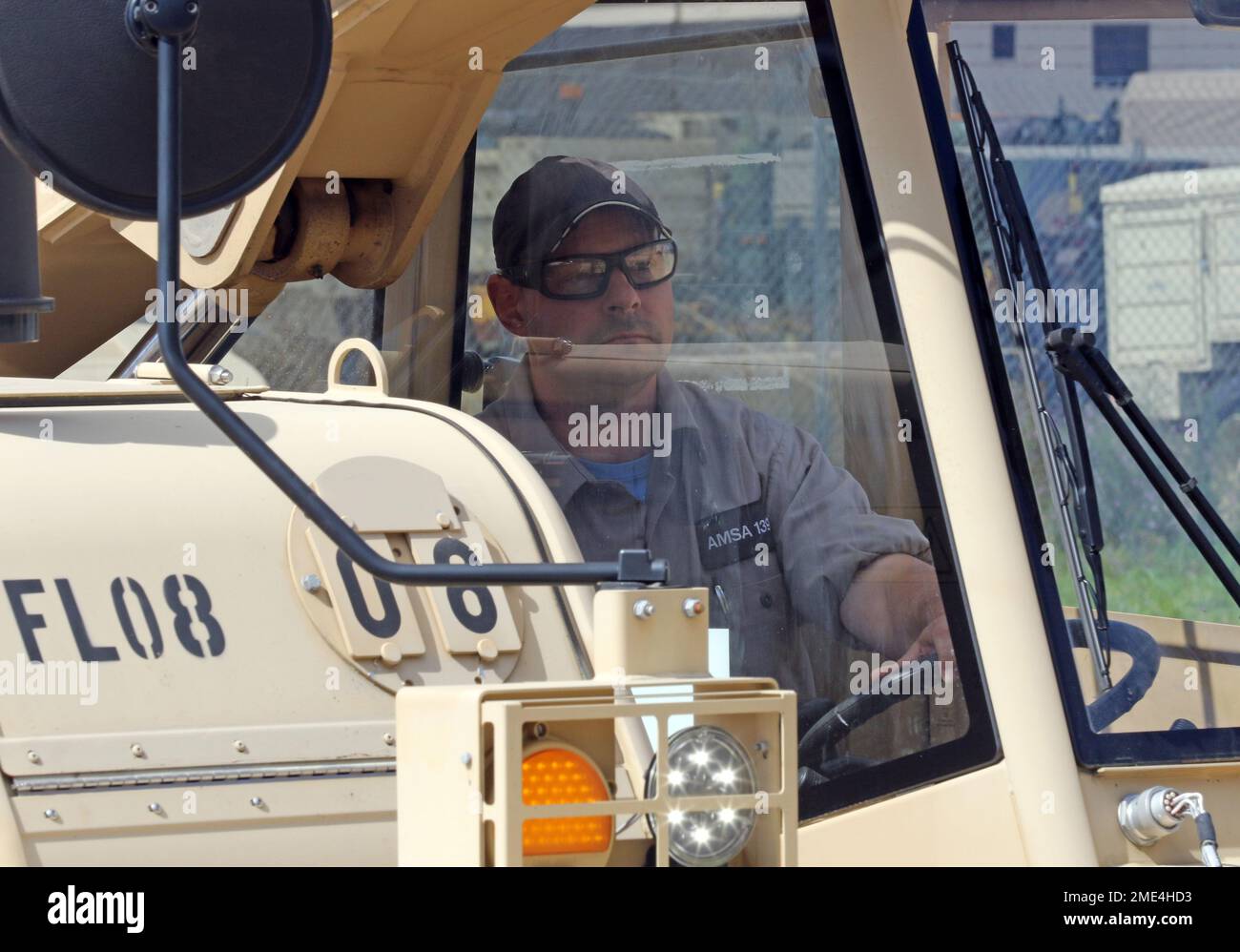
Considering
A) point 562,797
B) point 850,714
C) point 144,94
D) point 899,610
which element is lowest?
point 562,797

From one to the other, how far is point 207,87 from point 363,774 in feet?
2.43

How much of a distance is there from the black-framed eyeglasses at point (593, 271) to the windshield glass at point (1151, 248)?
0.43m

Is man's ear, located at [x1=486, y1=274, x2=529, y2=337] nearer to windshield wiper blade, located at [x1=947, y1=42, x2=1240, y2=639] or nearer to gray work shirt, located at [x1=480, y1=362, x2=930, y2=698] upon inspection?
gray work shirt, located at [x1=480, y1=362, x2=930, y2=698]

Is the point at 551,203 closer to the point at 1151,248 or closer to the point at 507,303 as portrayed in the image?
the point at 507,303

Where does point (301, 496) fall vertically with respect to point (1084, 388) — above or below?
below

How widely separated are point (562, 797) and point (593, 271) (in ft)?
3.90

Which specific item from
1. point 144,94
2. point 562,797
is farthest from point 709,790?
point 144,94

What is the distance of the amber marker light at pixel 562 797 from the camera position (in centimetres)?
148

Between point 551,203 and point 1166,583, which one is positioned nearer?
point 1166,583

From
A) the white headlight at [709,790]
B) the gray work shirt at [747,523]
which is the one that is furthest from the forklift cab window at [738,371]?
the white headlight at [709,790]

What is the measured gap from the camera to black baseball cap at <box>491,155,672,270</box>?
2486 mm

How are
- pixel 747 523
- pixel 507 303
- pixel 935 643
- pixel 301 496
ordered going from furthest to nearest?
pixel 507 303
pixel 747 523
pixel 935 643
pixel 301 496

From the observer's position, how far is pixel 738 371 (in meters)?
2.34

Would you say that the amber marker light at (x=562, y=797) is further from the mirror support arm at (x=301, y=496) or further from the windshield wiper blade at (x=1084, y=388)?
the windshield wiper blade at (x=1084, y=388)
